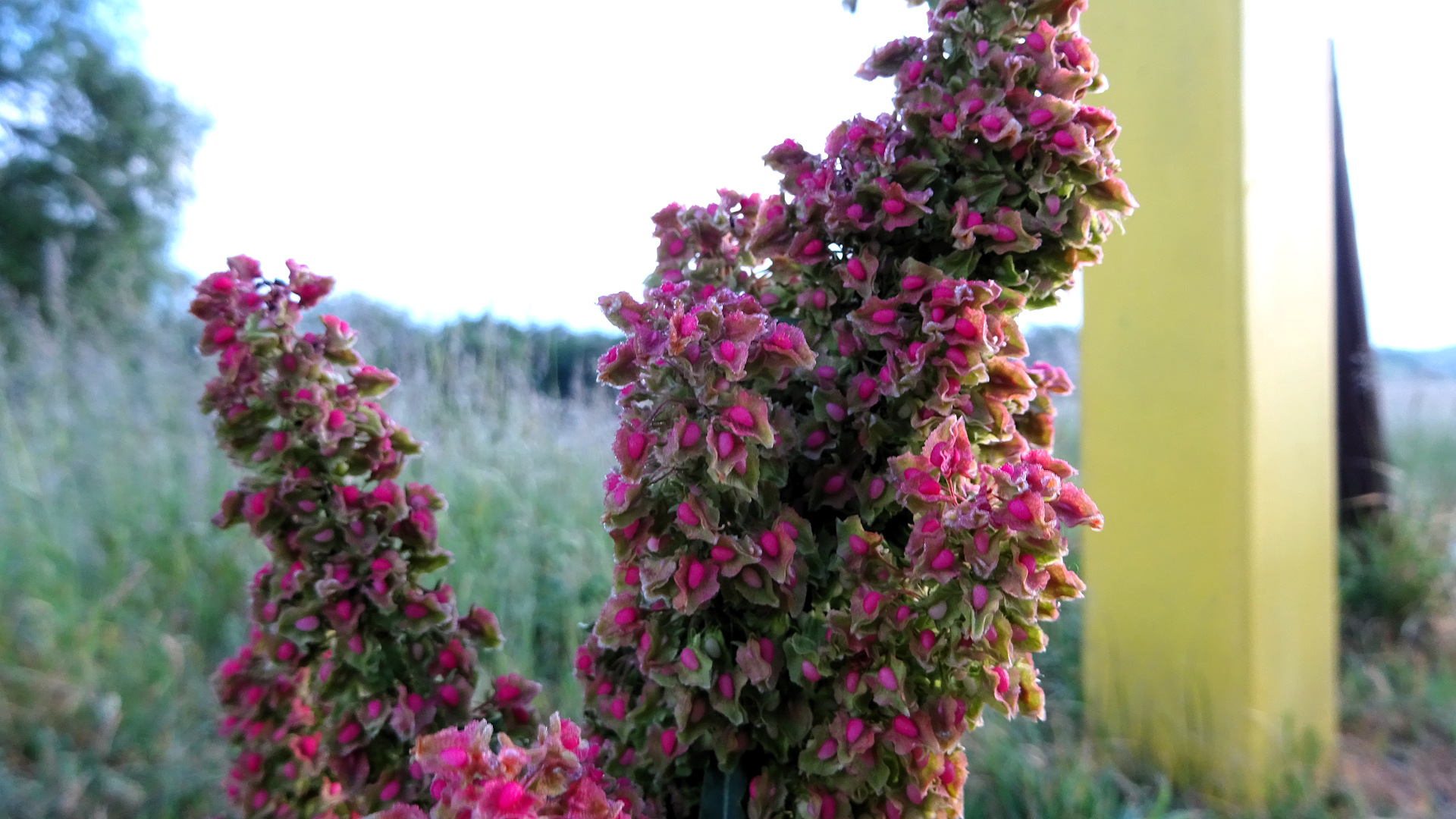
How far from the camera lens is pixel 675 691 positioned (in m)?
0.84

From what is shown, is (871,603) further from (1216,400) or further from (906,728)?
(1216,400)

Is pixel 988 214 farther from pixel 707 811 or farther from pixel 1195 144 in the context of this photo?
pixel 1195 144

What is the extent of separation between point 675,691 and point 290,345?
57 cm

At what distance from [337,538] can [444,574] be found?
174 cm

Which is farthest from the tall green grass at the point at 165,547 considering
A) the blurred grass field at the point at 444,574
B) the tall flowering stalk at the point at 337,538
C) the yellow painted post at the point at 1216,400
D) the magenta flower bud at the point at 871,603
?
the magenta flower bud at the point at 871,603

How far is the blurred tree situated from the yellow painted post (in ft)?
31.3

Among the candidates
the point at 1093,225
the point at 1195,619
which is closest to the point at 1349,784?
the point at 1195,619

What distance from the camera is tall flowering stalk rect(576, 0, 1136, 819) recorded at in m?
0.75

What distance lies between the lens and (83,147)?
9648 mm

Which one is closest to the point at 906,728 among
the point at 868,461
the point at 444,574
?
the point at 868,461

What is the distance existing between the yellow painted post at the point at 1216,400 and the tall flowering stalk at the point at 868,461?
1415 millimetres

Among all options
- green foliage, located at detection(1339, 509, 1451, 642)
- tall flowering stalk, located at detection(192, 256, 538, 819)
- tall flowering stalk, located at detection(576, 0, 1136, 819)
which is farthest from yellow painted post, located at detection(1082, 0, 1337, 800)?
tall flowering stalk, located at detection(192, 256, 538, 819)

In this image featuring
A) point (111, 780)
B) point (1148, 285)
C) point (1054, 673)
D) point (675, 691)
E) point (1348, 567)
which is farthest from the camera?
point (1348, 567)

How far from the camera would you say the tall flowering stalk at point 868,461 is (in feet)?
2.48
